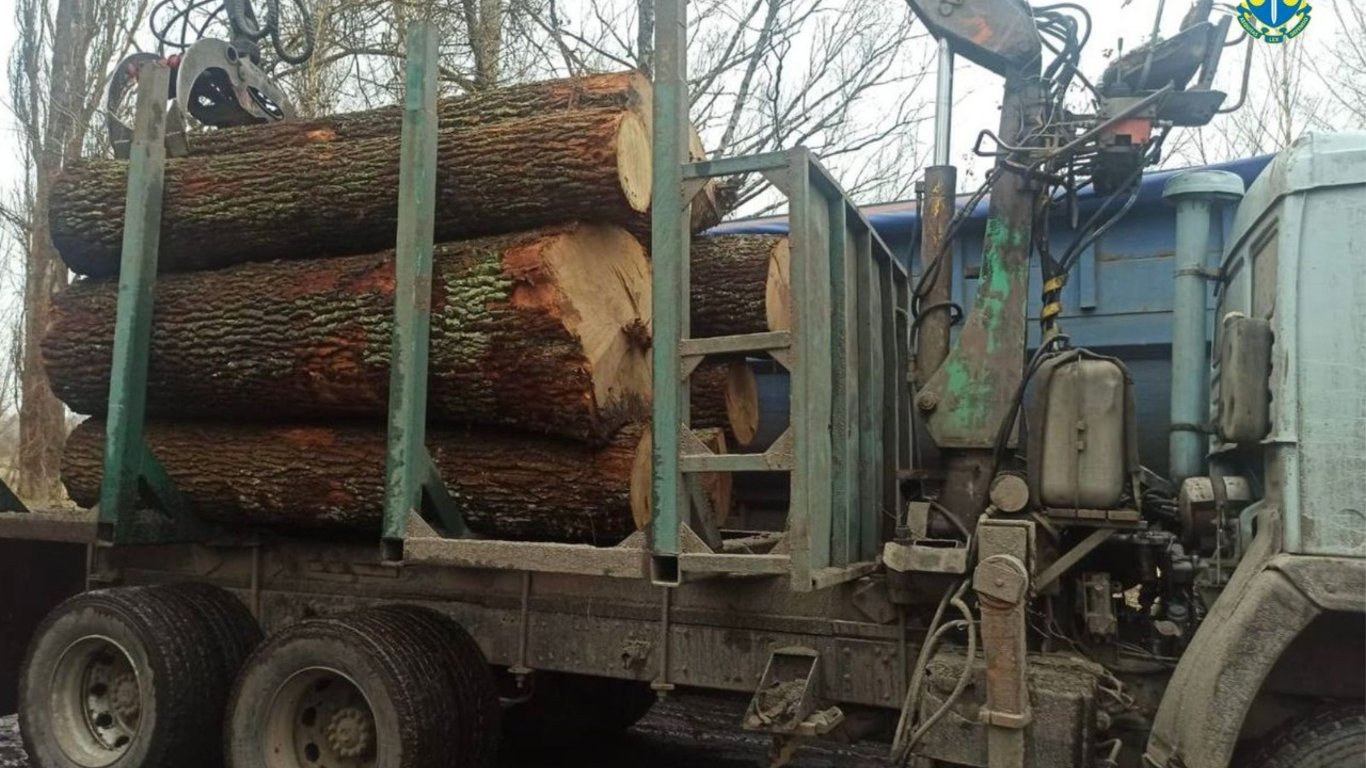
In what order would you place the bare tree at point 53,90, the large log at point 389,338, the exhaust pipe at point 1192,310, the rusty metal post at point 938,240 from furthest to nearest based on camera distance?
the bare tree at point 53,90 < the rusty metal post at point 938,240 < the large log at point 389,338 < the exhaust pipe at point 1192,310

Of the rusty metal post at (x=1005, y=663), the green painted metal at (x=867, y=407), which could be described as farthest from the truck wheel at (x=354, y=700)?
the rusty metal post at (x=1005, y=663)

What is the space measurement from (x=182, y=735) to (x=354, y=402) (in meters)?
1.62

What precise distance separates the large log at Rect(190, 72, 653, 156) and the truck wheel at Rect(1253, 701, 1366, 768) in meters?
3.02

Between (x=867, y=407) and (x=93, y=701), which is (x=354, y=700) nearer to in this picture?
(x=93, y=701)

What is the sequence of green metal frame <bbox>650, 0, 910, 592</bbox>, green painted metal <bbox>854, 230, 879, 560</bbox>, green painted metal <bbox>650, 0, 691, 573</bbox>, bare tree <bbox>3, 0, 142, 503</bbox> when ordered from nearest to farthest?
green metal frame <bbox>650, 0, 910, 592</bbox>
green painted metal <bbox>650, 0, 691, 573</bbox>
green painted metal <bbox>854, 230, 879, 560</bbox>
bare tree <bbox>3, 0, 142, 503</bbox>

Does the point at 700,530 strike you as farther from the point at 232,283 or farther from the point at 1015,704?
the point at 232,283

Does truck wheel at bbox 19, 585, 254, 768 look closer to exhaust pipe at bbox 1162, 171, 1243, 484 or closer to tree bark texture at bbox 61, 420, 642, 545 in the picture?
tree bark texture at bbox 61, 420, 642, 545

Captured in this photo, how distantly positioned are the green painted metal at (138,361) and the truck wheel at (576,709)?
74.5 inches

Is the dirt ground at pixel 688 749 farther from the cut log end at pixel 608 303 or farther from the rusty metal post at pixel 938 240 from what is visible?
the rusty metal post at pixel 938 240

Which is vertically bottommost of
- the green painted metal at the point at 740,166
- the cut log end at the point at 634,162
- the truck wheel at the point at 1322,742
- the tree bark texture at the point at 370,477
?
the truck wheel at the point at 1322,742

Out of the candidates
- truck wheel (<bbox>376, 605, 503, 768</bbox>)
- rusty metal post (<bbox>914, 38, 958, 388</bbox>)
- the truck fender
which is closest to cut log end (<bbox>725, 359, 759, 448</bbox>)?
rusty metal post (<bbox>914, 38, 958, 388</bbox>)

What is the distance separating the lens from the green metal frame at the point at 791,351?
333 centimetres

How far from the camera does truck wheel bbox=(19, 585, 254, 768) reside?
4414 mm

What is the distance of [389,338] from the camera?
4.16 m
